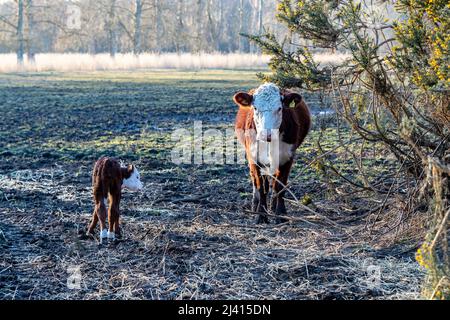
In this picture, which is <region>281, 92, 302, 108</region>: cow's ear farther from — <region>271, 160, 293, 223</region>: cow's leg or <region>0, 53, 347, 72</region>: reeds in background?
<region>0, 53, 347, 72</region>: reeds in background

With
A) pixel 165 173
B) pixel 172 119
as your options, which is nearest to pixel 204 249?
pixel 165 173

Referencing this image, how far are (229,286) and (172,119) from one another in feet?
36.8

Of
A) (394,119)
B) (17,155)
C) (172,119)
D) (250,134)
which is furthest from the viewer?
(172,119)

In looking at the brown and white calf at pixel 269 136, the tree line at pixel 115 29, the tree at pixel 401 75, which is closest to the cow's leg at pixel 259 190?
the brown and white calf at pixel 269 136

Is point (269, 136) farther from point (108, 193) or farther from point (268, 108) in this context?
point (108, 193)

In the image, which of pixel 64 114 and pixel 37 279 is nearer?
pixel 37 279

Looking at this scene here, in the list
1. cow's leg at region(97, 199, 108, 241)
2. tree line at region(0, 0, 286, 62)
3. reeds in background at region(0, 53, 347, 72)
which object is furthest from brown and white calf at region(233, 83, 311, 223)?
tree line at region(0, 0, 286, 62)

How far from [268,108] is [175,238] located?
1956 millimetres

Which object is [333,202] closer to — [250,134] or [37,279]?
[250,134]

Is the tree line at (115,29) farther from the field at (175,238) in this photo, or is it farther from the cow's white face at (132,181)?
the cow's white face at (132,181)

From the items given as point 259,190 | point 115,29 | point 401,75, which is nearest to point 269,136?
point 259,190

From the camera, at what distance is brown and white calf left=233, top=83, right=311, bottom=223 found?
24.2 ft

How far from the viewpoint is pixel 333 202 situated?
26.7ft

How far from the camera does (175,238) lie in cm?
649
